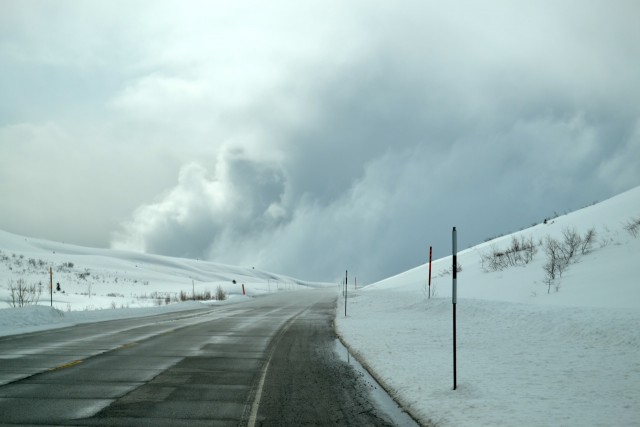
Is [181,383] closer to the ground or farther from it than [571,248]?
closer to the ground

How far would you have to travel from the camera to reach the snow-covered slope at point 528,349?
7273mm

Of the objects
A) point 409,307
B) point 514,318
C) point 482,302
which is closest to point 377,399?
point 514,318

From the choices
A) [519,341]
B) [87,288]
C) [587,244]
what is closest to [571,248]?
[587,244]

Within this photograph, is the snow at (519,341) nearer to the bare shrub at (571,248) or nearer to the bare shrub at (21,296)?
the bare shrub at (571,248)

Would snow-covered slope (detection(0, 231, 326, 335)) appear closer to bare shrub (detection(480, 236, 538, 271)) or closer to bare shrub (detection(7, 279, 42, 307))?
bare shrub (detection(7, 279, 42, 307))

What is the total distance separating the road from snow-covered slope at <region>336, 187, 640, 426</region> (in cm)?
107

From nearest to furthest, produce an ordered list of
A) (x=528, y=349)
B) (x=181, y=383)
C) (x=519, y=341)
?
(x=181, y=383) → (x=528, y=349) → (x=519, y=341)

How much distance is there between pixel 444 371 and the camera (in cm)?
1010

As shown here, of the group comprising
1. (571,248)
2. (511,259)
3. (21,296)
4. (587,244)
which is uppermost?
(587,244)

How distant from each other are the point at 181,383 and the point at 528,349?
26.4 feet

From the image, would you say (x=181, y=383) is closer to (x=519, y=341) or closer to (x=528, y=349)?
(x=528, y=349)

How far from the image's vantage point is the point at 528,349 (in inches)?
481

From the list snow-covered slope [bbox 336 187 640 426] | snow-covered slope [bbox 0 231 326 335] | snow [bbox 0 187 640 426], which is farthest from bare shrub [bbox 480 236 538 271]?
snow-covered slope [bbox 0 231 326 335]

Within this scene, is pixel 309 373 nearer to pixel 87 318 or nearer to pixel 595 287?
pixel 595 287
